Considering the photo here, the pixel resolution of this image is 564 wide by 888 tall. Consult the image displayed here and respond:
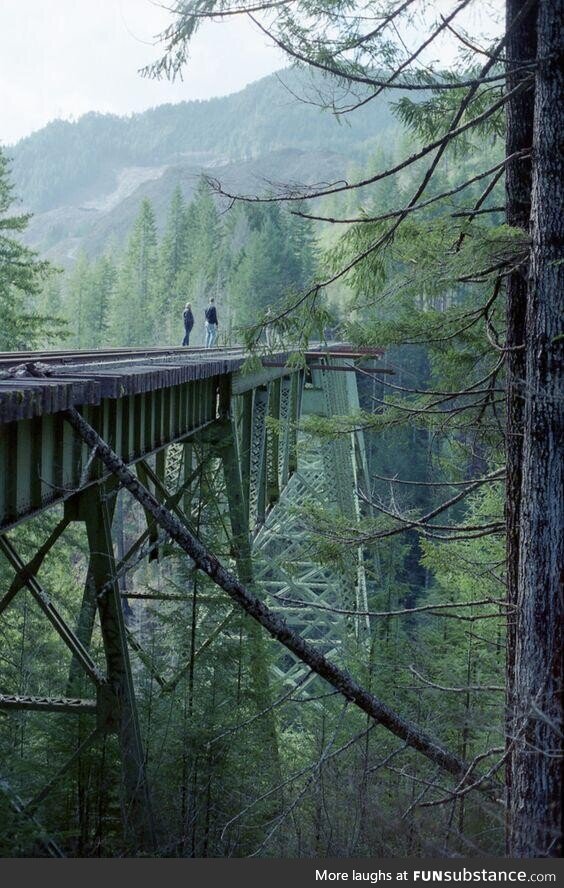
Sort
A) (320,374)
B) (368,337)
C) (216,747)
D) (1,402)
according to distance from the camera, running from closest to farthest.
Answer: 1. (1,402)
2. (368,337)
3. (216,747)
4. (320,374)

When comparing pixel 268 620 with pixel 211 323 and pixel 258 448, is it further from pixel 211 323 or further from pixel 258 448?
pixel 211 323

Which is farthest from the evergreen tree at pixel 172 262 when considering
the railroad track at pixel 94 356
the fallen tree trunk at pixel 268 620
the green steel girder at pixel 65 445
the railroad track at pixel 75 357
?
the fallen tree trunk at pixel 268 620

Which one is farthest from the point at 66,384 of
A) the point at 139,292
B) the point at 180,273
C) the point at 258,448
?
the point at 139,292

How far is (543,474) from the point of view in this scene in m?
4.49

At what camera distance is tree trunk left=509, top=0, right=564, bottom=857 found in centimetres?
423

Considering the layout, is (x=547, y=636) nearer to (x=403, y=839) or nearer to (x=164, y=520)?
(x=164, y=520)

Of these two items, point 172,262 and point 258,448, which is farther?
point 172,262

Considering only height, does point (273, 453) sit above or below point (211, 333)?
below

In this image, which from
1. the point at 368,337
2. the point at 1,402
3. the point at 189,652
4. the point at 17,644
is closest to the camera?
the point at 1,402

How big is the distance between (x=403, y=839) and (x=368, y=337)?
3863 millimetres

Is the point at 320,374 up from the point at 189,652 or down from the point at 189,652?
up

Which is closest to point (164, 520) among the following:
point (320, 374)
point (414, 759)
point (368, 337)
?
point (368, 337)

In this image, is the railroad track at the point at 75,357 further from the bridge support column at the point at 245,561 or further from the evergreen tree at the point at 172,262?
the evergreen tree at the point at 172,262

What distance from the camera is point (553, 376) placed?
4465 millimetres
